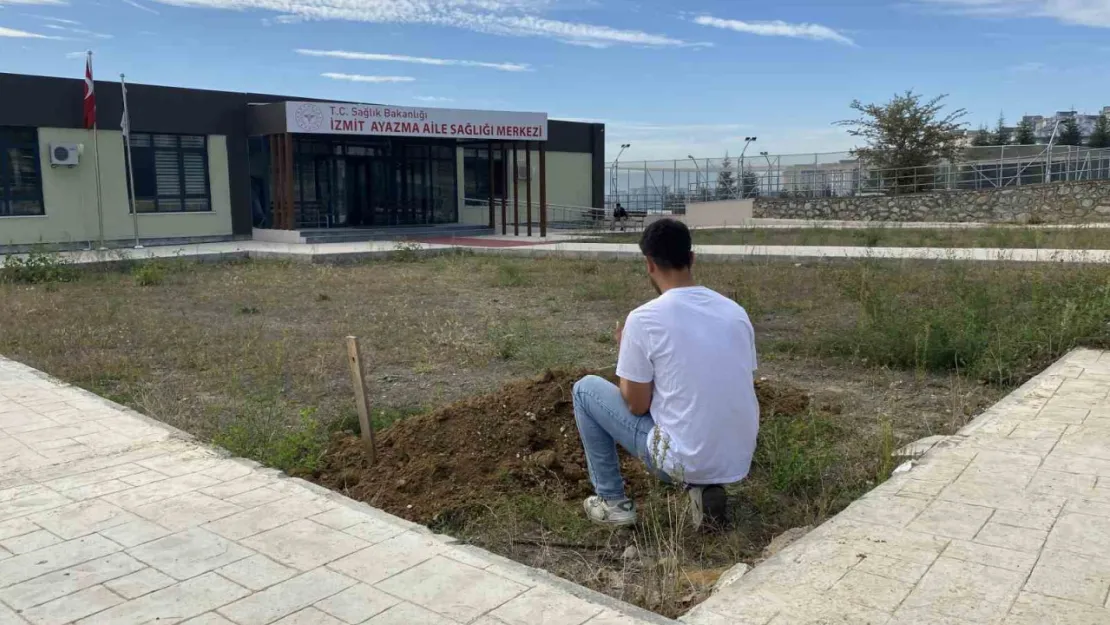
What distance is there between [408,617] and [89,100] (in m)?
20.7

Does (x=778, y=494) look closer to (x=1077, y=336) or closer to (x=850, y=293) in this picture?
(x=1077, y=336)

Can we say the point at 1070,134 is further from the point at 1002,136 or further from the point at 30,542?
the point at 30,542

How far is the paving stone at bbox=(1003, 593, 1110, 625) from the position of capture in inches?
108

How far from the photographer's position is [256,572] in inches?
130

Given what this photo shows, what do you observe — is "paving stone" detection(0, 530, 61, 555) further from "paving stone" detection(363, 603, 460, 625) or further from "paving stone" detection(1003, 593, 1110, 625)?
"paving stone" detection(1003, 593, 1110, 625)

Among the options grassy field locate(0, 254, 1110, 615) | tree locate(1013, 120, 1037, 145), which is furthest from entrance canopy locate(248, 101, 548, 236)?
tree locate(1013, 120, 1037, 145)

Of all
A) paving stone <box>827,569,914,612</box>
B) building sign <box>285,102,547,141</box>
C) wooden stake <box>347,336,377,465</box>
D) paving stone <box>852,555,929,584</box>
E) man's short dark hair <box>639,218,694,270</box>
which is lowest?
paving stone <box>827,569,914,612</box>

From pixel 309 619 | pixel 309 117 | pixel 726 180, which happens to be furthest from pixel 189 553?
pixel 726 180

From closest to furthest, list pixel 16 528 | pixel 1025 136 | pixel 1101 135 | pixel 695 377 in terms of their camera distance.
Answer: pixel 695 377 → pixel 16 528 → pixel 1101 135 → pixel 1025 136

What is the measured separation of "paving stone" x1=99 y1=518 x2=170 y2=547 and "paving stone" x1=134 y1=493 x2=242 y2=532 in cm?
4

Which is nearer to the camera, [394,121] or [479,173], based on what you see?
[394,121]

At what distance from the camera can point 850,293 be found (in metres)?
9.02

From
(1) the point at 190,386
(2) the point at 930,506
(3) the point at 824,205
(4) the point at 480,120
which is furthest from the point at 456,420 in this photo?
(3) the point at 824,205

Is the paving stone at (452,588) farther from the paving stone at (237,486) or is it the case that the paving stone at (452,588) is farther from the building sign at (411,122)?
the building sign at (411,122)
